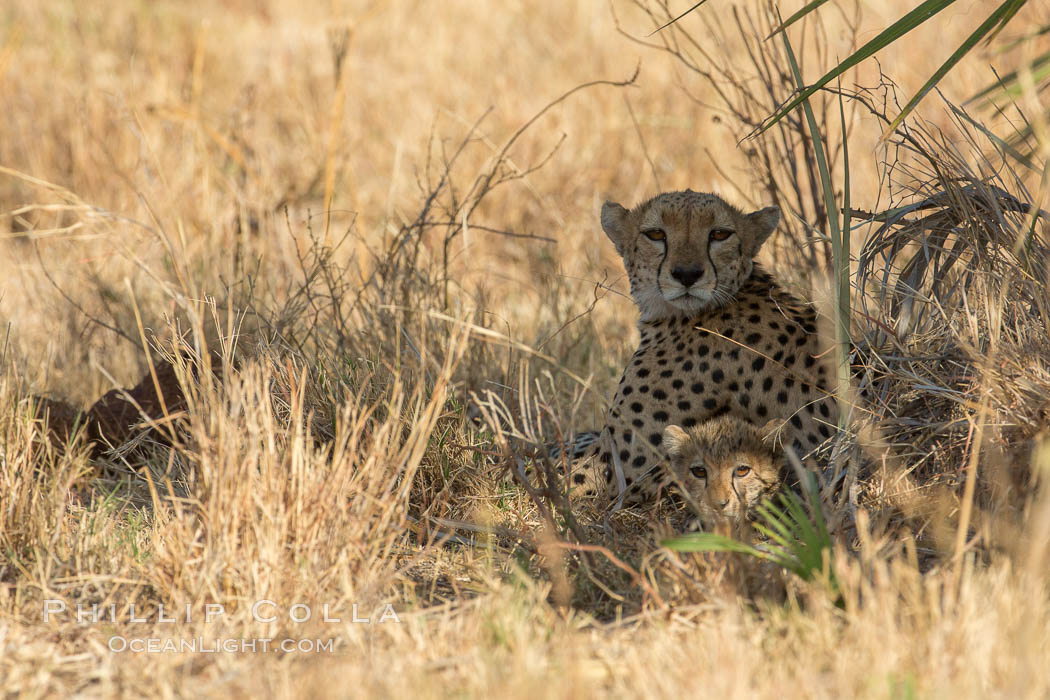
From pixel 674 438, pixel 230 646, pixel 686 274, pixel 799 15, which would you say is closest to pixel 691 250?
pixel 686 274

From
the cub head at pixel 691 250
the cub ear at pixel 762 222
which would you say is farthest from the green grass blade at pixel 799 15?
the cub ear at pixel 762 222

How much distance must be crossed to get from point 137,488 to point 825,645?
230 cm

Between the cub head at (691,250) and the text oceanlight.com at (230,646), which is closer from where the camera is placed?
the text oceanlight.com at (230,646)

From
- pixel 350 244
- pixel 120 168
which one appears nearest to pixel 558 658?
pixel 350 244

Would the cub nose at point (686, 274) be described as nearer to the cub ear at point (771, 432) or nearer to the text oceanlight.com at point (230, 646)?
the cub ear at point (771, 432)

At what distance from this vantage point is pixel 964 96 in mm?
6762

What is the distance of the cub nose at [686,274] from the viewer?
11.5ft

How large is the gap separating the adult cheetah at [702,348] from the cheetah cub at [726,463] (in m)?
0.09

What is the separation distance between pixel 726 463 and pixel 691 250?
2.59 feet

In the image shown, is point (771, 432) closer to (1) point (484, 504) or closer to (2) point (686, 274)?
(2) point (686, 274)

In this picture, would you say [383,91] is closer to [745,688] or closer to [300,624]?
[300,624]

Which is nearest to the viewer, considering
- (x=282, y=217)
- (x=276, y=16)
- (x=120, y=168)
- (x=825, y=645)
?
(x=825, y=645)

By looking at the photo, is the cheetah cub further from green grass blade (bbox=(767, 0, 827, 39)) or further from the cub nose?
green grass blade (bbox=(767, 0, 827, 39))

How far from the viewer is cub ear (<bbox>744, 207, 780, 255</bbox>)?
3.70 metres
